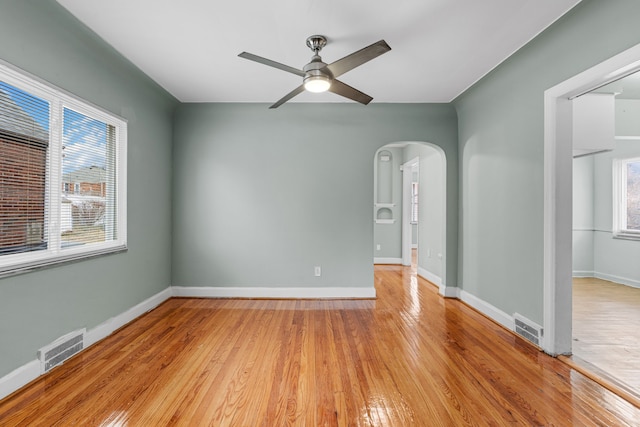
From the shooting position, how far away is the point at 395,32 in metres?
2.37

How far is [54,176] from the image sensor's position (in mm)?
2229

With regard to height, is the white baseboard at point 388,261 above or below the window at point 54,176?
below

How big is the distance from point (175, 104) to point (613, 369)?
5.21m

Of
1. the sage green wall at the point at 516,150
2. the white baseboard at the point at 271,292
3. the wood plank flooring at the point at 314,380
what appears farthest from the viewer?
the white baseboard at the point at 271,292

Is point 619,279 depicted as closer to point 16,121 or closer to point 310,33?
point 310,33

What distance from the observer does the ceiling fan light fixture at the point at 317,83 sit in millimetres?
2258

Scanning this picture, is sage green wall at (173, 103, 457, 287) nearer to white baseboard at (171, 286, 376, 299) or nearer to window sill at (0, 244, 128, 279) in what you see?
white baseboard at (171, 286, 376, 299)

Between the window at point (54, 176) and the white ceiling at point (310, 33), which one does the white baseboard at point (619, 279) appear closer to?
the white ceiling at point (310, 33)

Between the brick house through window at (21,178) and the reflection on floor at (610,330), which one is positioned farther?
the reflection on floor at (610,330)

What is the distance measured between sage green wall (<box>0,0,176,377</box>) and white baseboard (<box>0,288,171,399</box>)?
0.16 feet

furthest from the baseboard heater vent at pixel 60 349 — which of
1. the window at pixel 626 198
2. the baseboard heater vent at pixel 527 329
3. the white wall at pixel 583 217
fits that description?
the window at pixel 626 198

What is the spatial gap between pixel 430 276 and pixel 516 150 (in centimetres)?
260

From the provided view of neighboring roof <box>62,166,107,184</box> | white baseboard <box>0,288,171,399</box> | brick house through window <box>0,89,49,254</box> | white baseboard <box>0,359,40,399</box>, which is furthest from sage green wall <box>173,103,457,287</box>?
white baseboard <box>0,359,40,399</box>

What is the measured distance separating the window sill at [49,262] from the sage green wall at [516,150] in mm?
3945
